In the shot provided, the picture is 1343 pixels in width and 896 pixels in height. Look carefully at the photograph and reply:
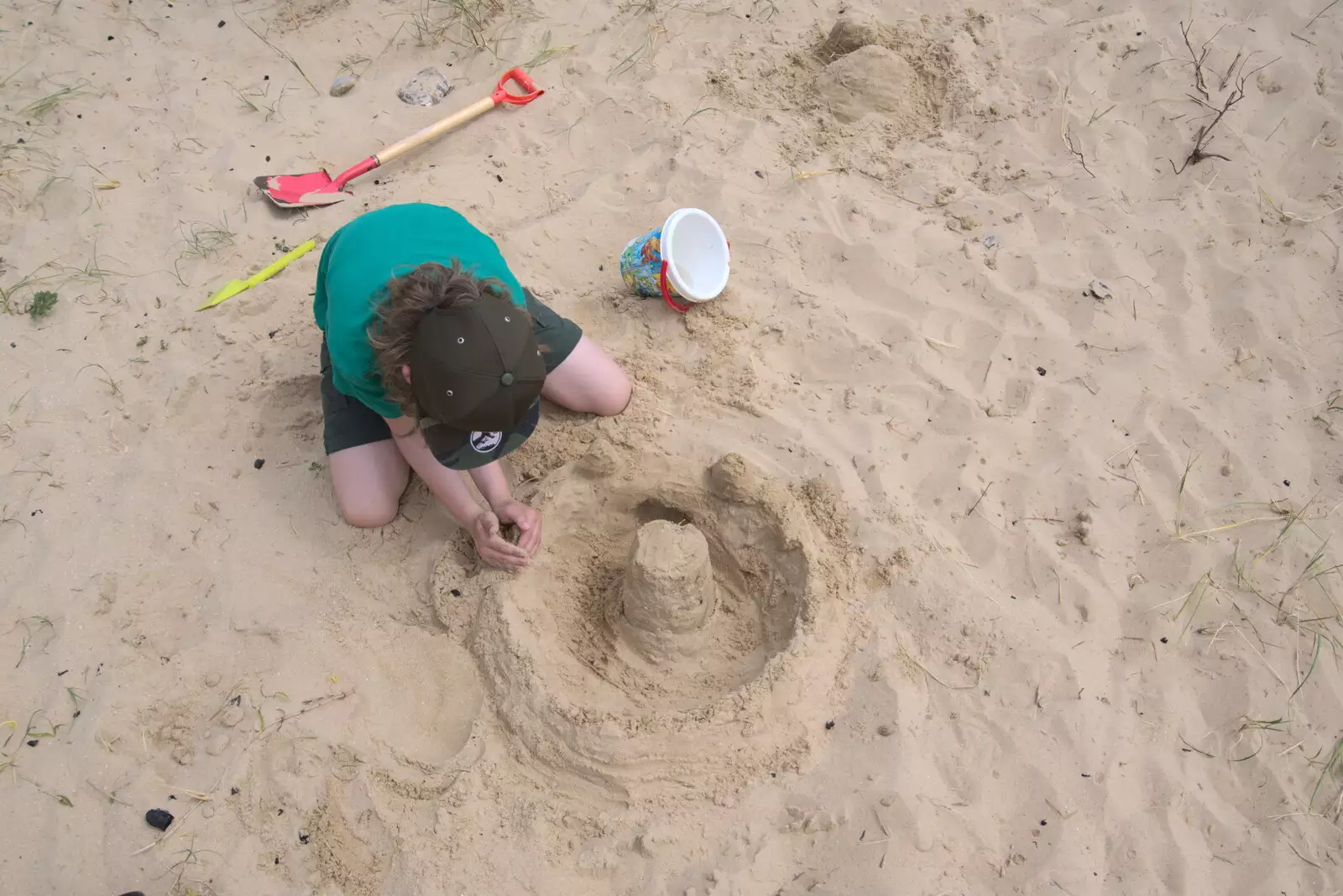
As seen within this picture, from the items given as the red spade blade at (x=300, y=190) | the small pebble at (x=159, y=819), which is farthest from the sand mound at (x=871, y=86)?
the small pebble at (x=159, y=819)

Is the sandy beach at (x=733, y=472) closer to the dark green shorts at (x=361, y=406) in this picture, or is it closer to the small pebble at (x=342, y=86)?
the small pebble at (x=342, y=86)

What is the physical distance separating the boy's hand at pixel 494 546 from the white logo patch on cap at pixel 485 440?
0.27 meters

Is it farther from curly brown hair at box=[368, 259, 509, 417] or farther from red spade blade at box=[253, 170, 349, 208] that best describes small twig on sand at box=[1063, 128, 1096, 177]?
red spade blade at box=[253, 170, 349, 208]

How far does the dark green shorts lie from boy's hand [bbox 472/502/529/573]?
43 centimetres

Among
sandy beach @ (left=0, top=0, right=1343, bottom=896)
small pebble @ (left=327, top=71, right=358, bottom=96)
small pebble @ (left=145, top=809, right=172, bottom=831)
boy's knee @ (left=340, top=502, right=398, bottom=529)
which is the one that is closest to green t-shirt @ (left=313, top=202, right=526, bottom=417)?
boy's knee @ (left=340, top=502, right=398, bottom=529)

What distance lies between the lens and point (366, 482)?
245 centimetres

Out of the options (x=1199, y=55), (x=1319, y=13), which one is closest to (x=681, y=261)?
(x=1199, y=55)

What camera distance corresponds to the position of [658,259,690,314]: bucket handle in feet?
Answer: 9.08

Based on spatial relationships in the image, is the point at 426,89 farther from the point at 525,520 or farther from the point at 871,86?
the point at 525,520

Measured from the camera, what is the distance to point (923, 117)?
3.54m

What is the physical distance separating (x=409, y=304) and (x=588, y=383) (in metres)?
0.83

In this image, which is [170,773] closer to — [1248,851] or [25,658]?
[25,658]

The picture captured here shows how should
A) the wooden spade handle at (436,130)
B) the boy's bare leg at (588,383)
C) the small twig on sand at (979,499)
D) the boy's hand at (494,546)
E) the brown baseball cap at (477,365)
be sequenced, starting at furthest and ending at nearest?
the wooden spade handle at (436,130), the boy's bare leg at (588,383), the small twig on sand at (979,499), the boy's hand at (494,546), the brown baseball cap at (477,365)

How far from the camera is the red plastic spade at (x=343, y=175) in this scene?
127 inches
